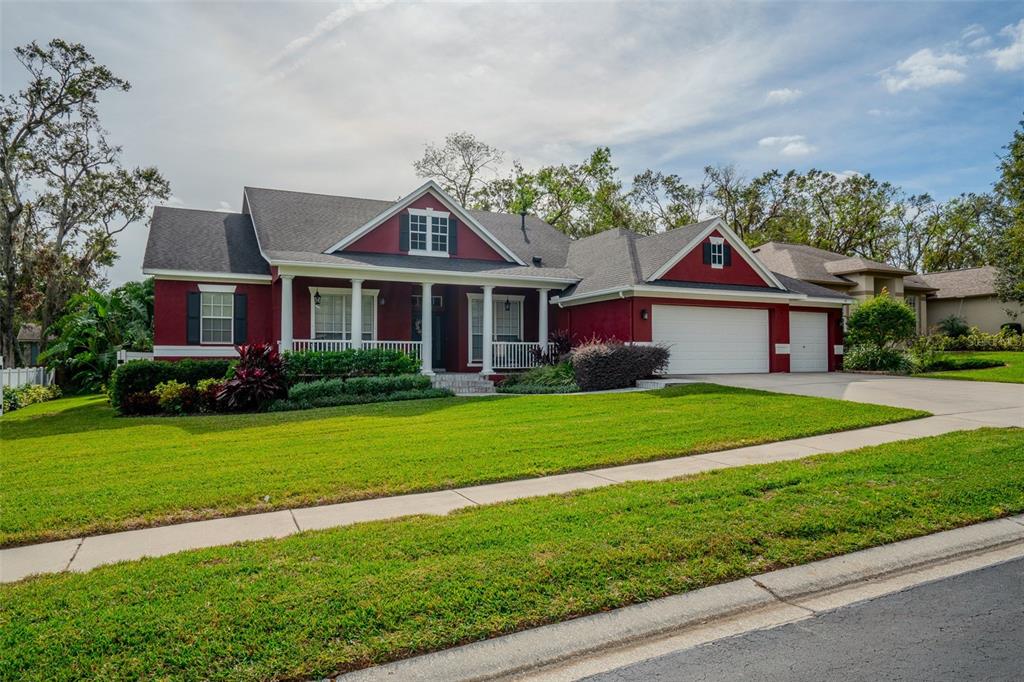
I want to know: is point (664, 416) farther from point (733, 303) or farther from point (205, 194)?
point (205, 194)

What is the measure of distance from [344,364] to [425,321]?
3233mm

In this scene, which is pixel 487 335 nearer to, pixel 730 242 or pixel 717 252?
pixel 717 252

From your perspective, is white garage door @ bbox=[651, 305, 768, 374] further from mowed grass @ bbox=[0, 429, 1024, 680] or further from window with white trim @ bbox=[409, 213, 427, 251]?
mowed grass @ bbox=[0, 429, 1024, 680]

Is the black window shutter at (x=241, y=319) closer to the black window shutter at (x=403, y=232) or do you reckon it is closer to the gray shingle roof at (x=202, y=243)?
the gray shingle roof at (x=202, y=243)

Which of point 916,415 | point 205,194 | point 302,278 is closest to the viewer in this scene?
point 916,415

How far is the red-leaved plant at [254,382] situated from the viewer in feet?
45.5

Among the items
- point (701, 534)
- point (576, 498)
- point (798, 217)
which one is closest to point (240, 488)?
point (576, 498)

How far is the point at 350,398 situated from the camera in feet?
48.2

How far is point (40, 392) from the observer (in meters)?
20.8

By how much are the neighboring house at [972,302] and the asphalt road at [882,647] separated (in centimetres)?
3684

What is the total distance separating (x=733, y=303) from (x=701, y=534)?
16.4m

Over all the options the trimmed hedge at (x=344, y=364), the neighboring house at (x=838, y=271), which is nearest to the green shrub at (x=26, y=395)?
the trimmed hedge at (x=344, y=364)

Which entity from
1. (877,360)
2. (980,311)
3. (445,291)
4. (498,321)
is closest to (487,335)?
(498,321)

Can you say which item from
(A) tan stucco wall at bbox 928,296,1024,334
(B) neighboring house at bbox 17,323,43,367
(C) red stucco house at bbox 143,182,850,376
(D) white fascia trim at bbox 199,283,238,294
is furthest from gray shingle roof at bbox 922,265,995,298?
(B) neighboring house at bbox 17,323,43,367
